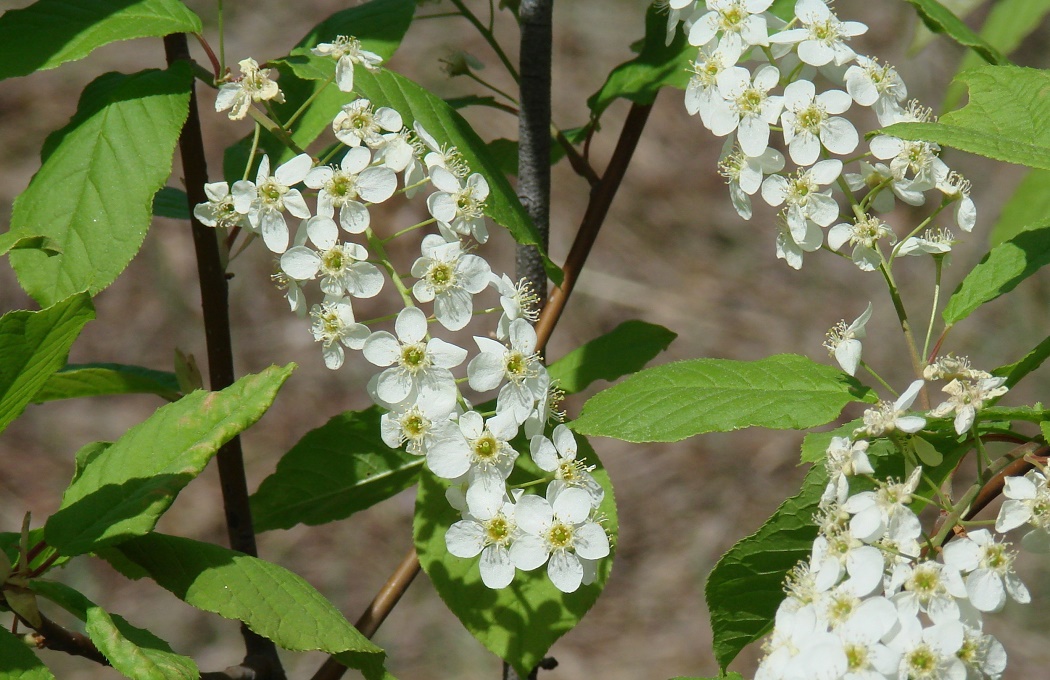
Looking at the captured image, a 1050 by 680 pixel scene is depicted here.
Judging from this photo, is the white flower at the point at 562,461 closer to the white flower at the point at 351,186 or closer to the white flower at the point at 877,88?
the white flower at the point at 351,186

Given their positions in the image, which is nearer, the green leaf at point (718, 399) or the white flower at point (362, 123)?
the green leaf at point (718, 399)

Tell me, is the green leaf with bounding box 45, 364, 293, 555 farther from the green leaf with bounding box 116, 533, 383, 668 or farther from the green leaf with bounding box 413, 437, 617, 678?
the green leaf with bounding box 413, 437, 617, 678

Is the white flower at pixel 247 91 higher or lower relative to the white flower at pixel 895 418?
higher

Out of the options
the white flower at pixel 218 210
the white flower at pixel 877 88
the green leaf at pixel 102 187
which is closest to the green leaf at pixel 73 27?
the green leaf at pixel 102 187

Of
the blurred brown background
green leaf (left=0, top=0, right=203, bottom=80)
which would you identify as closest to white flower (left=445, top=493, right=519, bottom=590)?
green leaf (left=0, top=0, right=203, bottom=80)

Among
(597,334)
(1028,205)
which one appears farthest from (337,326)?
(597,334)

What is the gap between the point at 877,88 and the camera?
3.90 ft

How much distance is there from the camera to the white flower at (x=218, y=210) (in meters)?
1.12

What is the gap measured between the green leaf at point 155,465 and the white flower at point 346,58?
347mm

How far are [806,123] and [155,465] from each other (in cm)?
77

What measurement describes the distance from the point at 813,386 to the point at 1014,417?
208 millimetres

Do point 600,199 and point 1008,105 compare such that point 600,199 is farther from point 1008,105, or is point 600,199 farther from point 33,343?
point 33,343

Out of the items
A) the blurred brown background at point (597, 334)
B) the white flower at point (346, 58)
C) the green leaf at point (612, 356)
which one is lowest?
the blurred brown background at point (597, 334)

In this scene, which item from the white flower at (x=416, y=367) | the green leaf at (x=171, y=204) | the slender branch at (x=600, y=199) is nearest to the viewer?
the white flower at (x=416, y=367)
